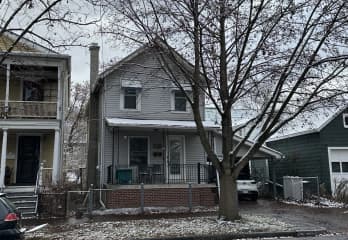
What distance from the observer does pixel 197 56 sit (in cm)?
1312

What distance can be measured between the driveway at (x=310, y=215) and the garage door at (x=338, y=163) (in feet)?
17.7

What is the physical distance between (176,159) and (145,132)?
214cm

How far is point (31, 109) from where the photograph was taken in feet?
64.0

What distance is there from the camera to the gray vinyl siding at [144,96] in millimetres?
20375

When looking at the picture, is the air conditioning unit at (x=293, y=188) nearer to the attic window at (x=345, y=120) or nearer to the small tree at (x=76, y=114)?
the attic window at (x=345, y=120)

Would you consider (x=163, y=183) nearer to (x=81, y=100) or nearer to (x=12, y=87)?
(x=12, y=87)

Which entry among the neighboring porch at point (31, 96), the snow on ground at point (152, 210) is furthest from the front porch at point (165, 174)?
the neighboring porch at point (31, 96)

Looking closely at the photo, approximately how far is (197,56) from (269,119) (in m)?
3.14

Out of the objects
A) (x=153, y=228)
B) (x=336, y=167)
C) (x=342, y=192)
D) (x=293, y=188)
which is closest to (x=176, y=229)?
(x=153, y=228)

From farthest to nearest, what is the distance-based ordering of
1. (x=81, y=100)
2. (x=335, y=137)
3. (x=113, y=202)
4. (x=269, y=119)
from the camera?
(x=81, y=100) → (x=335, y=137) → (x=113, y=202) → (x=269, y=119)

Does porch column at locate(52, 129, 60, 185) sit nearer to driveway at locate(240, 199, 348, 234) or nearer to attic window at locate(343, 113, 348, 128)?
driveway at locate(240, 199, 348, 234)

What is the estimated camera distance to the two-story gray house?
64.6 ft

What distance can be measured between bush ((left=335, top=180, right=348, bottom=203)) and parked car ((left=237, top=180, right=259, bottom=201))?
410 centimetres

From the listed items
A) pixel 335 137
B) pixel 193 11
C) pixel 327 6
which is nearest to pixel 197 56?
pixel 193 11
